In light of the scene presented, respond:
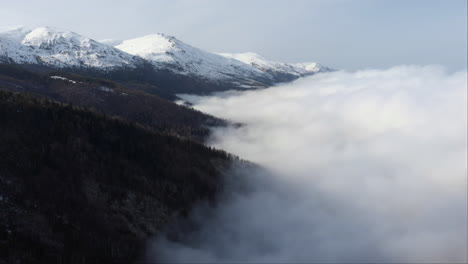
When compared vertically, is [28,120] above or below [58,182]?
above

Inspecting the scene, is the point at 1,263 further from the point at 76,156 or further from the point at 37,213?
the point at 76,156

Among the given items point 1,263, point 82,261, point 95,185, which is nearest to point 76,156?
point 95,185

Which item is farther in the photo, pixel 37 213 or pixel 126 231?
pixel 126 231

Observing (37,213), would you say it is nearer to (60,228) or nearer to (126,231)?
(60,228)

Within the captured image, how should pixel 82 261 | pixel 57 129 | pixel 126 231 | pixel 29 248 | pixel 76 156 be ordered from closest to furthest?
pixel 29 248, pixel 82 261, pixel 126 231, pixel 76 156, pixel 57 129

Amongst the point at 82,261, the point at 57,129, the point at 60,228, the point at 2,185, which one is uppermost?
the point at 57,129

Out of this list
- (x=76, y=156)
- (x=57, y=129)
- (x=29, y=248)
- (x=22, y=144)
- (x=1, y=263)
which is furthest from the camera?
(x=57, y=129)

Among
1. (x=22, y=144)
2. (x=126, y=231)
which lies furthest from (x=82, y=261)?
(x=22, y=144)
